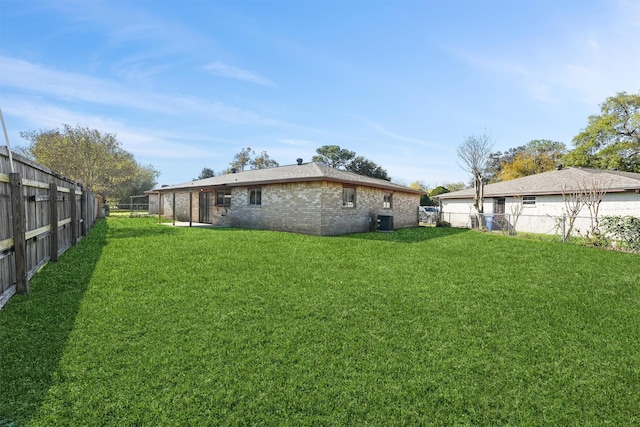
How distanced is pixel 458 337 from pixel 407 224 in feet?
49.9

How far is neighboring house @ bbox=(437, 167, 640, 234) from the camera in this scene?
44.6 feet

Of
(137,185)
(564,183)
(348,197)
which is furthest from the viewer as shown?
(137,185)

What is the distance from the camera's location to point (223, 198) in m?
16.8

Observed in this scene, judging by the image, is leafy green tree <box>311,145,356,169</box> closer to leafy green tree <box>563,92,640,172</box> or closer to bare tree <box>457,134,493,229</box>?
bare tree <box>457,134,493,229</box>

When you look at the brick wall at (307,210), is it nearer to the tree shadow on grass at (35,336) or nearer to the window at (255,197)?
the window at (255,197)

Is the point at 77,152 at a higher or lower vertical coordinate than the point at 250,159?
lower

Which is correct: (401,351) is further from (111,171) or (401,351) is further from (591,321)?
(111,171)

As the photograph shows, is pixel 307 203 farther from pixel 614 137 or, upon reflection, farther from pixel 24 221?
pixel 614 137

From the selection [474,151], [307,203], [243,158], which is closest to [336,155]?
[243,158]

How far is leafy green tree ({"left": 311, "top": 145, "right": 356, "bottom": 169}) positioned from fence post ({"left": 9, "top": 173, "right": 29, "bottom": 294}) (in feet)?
132

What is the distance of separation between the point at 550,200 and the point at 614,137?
48.3 feet

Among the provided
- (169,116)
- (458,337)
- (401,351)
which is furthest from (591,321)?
(169,116)

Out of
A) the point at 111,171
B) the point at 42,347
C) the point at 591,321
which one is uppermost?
the point at 111,171

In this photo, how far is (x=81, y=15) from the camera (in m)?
7.76
